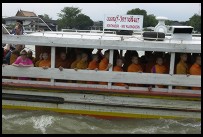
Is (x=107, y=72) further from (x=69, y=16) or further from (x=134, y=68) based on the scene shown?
(x=69, y=16)

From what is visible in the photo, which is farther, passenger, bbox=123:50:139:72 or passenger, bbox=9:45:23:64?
passenger, bbox=9:45:23:64

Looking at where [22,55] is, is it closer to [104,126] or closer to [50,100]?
[50,100]

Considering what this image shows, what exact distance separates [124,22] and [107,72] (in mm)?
1362

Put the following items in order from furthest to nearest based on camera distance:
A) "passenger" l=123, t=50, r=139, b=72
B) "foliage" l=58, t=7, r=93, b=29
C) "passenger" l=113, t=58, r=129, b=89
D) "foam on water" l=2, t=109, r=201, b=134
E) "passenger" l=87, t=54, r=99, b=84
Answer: "foliage" l=58, t=7, r=93, b=29
"passenger" l=123, t=50, r=139, b=72
"passenger" l=87, t=54, r=99, b=84
"passenger" l=113, t=58, r=129, b=89
"foam on water" l=2, t=109, r=201, b=134

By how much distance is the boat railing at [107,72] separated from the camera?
7.86m

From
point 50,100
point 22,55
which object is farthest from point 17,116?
point 22,55

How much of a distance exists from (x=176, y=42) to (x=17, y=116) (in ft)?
13.3

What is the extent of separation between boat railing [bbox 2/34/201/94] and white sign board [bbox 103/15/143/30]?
0.71m

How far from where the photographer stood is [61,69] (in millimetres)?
8094

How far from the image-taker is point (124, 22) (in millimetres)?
8508

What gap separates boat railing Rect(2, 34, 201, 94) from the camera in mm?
7859

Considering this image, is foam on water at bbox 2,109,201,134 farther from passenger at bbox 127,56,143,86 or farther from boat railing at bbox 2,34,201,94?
passenger at bbox 127,56,143,86

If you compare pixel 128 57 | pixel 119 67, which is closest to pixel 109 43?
pixel 119 67

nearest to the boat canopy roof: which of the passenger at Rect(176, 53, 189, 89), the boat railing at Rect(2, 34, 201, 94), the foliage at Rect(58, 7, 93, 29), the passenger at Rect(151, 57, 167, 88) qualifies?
the boat railing at Rect(2, 34, 201, 94)
